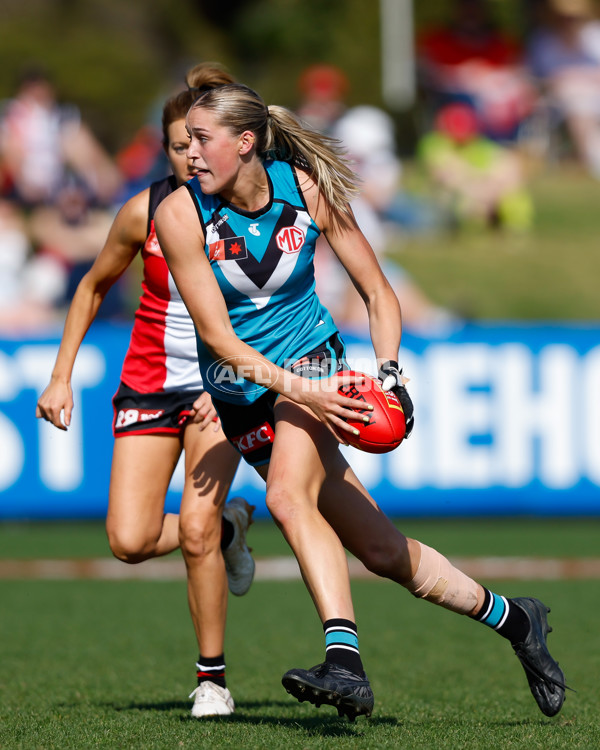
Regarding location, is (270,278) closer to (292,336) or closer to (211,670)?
(292,336)

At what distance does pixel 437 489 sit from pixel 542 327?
68.7 inches

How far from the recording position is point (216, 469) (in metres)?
4.98

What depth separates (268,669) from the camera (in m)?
5.90

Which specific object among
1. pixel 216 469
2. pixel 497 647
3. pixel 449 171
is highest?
pixel 449 171

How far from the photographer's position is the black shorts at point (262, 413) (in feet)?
14.4

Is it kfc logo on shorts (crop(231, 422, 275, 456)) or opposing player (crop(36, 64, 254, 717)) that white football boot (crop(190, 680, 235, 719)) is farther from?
kfc logo on shorts (crop(231, 422, 275, 456))

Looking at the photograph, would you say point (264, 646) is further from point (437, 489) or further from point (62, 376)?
point (437, 489)

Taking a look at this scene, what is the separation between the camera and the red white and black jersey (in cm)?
517

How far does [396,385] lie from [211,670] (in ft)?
4.99

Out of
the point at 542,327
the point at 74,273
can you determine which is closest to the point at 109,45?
the point at 74,273

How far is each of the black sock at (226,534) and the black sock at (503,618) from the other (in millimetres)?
1224

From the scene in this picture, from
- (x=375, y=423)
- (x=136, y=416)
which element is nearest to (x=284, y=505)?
(x=375, y=423)

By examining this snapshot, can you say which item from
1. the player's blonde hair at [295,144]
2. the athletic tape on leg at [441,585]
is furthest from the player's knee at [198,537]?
the player's blonde hair at [295,144]

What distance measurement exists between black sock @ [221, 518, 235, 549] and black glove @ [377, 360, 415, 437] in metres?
1.28
